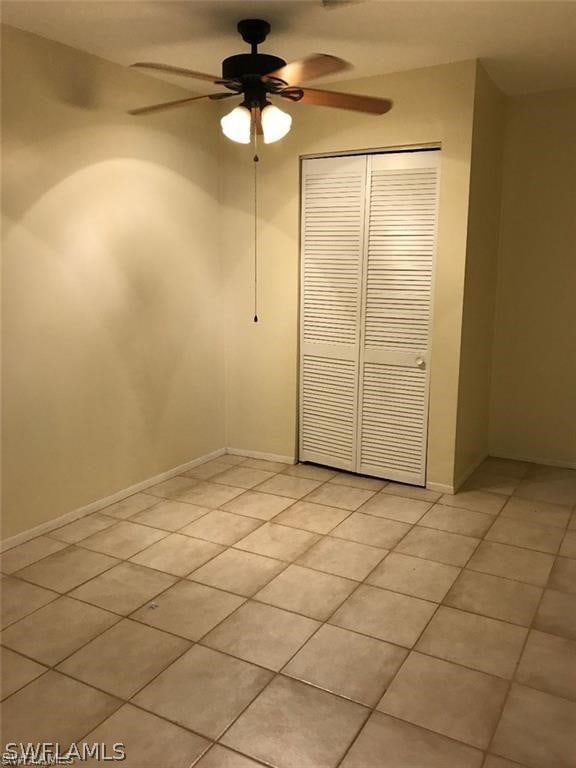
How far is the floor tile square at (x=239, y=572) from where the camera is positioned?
288 centimetres

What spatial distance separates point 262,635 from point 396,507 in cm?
152

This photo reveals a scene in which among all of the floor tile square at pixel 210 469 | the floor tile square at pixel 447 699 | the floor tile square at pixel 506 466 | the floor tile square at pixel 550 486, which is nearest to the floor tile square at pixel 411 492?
the floor tile square at pixel 550 486

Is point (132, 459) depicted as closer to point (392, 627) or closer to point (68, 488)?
point (68, 488)

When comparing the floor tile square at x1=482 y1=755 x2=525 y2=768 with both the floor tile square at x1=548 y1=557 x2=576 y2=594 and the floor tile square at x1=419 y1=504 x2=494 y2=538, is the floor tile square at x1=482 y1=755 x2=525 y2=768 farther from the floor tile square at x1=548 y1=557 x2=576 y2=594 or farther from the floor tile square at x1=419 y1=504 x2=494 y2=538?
the floor tile square at x1=419 y1=504 x2=494 y2=538

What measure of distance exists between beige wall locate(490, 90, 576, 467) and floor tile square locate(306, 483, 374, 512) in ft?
4.54

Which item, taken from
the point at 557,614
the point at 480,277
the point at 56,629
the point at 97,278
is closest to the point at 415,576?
the point at 557,614

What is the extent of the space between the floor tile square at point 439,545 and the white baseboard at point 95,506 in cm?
173

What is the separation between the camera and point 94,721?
2.04 m

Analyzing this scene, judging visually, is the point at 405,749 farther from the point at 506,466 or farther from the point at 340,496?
the point at 506,466

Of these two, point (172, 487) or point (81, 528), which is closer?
point (81, 528)

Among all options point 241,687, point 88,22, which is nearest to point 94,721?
point 241,687

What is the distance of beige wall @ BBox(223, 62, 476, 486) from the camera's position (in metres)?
3.68

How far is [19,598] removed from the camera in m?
2.76

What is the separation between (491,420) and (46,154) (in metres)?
3.52
